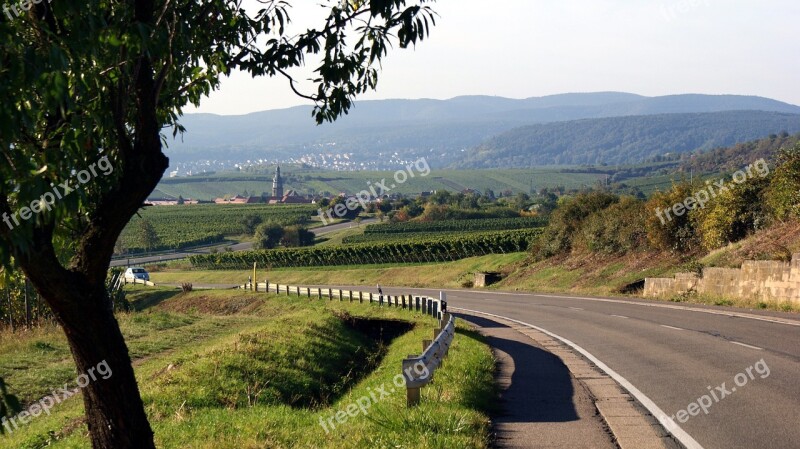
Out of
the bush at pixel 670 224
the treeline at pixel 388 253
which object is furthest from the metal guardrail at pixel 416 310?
the treeline at pixel 388 253

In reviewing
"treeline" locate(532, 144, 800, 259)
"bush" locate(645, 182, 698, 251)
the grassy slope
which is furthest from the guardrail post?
"bush" locate(645, 182, 698, 251)

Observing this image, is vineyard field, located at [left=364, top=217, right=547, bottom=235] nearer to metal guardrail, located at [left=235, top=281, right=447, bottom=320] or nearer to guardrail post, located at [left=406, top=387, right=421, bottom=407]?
metal guardrail, located at [left=235, top=281, right=447, bottom=320]

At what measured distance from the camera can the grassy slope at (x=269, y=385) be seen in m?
9.77

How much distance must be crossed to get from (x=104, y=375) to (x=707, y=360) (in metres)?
10.5

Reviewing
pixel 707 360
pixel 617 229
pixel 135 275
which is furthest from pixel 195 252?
pixel 707 360

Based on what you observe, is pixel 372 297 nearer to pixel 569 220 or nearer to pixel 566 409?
pixel 569 220

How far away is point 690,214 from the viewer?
3988 centimetres

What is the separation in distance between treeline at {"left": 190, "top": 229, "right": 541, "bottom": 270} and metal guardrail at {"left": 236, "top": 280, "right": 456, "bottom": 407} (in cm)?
2518

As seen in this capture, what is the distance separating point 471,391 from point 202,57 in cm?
554

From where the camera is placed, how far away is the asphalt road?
9453 mm

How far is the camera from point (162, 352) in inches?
936

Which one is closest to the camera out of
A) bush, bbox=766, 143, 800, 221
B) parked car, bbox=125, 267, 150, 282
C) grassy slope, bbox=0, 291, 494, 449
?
grassy slope, bbox=0, 291, 494, 449

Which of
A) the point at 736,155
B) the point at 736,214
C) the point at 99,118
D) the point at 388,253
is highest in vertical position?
the point at 99,118

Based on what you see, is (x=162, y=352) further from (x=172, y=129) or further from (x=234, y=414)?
(x=172, y=129)
